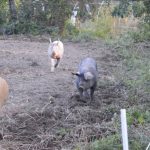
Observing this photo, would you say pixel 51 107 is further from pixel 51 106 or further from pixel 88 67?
pixel 88 67

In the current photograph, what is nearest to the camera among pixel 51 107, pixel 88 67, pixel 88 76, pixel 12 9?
pixel 51 107

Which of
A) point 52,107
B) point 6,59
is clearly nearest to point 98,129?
point 52,107

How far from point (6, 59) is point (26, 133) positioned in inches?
255

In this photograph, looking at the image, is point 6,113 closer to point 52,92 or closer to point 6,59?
point 52,92

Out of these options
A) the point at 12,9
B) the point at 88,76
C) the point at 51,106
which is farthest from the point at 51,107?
the point at 12,9

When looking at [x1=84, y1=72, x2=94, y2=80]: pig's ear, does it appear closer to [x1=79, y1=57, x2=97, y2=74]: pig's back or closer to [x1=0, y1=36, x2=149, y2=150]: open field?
[x1=79, y1=57, x2=97, y2=74]: pig's back

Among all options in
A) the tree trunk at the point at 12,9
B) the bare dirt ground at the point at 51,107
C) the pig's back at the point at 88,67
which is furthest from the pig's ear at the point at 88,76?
the tree trunk at the point at 12,9

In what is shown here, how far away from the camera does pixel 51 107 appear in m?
7.23

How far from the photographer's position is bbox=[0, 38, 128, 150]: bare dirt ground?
5.77m

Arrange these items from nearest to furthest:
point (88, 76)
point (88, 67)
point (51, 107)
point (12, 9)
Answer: point (51, 107)
point (88, 76)
point (88, 67)
point (12, 9)

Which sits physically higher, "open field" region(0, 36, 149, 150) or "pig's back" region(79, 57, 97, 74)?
"pig's back" region(79, 57, 97, 74)

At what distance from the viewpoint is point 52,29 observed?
18266 mm

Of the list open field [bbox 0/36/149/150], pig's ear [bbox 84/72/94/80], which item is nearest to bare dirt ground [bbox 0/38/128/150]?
open field [bbox 0/36/149/150]

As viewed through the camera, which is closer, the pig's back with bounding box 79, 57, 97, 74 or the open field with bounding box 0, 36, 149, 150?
the open field with bounding box 0, 36, 149, 150
